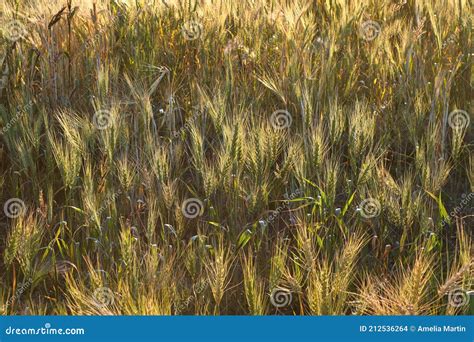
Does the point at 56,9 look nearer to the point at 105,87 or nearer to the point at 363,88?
the point at 105,87

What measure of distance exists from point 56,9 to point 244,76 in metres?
0.78

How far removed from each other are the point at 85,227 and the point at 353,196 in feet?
2.72

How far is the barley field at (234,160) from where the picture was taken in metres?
2.22

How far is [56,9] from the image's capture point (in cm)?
308

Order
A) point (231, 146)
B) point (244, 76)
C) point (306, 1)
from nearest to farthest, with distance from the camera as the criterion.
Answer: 1. point (231, 146)
2. point (244, 76)
3. point (306, 1)

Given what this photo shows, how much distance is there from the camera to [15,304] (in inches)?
89.4

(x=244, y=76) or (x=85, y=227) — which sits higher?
(x=244, y=76)

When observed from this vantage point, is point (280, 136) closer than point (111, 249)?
No

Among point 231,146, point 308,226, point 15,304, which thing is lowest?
point 15,304

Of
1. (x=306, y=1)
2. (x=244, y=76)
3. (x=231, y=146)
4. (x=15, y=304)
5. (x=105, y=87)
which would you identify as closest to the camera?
(x=15, y=304)

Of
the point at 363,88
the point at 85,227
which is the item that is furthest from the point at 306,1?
the point at 85,227

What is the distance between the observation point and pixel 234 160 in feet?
8.05

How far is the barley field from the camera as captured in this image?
7.27ft

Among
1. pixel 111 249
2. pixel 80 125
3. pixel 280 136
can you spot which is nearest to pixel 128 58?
pixel 80 125
